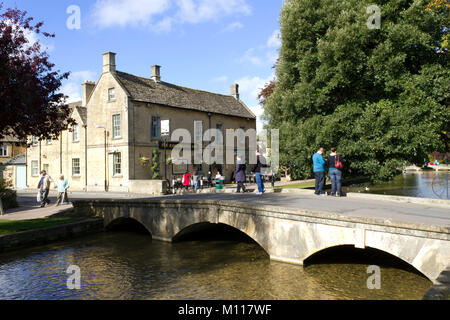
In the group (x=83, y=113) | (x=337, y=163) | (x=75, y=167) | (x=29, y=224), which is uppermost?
(x=83, y=113)

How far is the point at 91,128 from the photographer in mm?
29938

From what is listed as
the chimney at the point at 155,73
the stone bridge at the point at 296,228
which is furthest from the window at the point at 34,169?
the stone bridge at the point at 296,228

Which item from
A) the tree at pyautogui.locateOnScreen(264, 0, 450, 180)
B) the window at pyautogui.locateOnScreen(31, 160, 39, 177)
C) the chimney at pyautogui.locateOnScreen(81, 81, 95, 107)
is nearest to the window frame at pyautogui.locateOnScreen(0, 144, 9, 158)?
the window at pyautogui.locateOnScreen(31, 160, 39, 177)

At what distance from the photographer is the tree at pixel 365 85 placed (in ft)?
47.3

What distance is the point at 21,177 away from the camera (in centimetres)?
3750

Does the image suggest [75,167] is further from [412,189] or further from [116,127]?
[412,189]

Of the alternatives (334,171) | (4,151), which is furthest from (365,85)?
(4,151)

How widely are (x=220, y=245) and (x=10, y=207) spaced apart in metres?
13.0

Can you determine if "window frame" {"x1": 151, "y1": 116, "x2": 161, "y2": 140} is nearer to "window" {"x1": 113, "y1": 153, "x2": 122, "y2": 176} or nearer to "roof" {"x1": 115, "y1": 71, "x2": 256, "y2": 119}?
"roof" {"x1": 115, "y1": 71, "x2": 256, "y2": 119}

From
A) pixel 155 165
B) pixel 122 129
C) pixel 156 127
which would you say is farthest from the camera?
pixel 156 127

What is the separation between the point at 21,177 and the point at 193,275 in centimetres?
3507

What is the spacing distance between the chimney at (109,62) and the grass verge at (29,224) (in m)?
16.4
